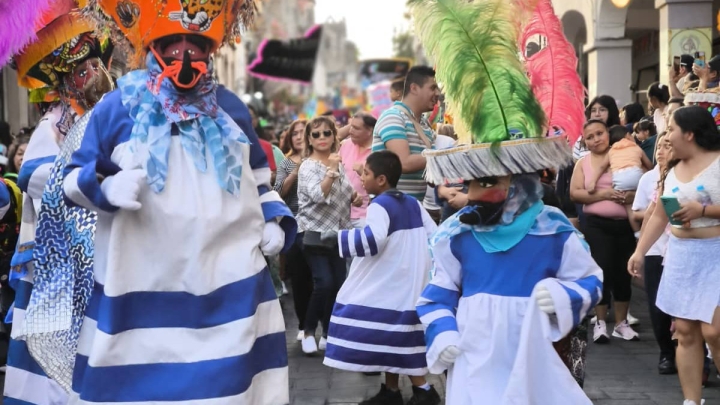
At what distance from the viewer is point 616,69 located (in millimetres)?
18422

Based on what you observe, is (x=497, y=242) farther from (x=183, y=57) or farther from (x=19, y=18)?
(x=19, y=18)

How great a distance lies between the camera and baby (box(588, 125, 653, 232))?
8.86m

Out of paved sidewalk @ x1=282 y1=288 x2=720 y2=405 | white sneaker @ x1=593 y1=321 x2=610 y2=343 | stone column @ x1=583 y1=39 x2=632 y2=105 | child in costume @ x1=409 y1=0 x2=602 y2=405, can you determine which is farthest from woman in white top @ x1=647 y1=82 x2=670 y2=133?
stone column @ x1=583 y1=39 x2=632 y2=105

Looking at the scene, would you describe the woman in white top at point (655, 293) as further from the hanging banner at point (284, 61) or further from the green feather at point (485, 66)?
the hanging banner at point (284, 61)

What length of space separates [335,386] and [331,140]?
2.17 m

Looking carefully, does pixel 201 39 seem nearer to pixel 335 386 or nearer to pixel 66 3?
pixel 66 3

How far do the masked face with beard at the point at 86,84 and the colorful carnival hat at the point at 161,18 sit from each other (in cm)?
88

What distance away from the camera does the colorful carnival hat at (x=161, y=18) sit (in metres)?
4.36

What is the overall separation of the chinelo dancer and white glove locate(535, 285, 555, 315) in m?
2.37

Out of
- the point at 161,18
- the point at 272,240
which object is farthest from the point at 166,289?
the point at 161,18

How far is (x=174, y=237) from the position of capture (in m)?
4.09

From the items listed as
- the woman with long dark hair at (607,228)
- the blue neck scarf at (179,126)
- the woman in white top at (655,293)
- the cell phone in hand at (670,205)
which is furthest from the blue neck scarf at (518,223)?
the woman with long dark hair at (607,228)

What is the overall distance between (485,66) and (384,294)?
2482 mm

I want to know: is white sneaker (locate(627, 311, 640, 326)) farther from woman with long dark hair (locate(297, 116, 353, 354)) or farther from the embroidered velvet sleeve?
the embroidered velvet sleeve
